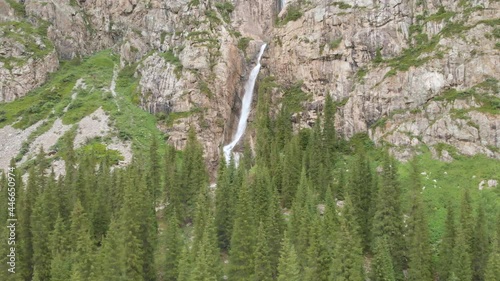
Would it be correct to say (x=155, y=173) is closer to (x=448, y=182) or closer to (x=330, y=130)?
(x=330, y=130)

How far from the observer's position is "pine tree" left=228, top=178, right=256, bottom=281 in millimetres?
56625

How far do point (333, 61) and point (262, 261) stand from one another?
7137cm

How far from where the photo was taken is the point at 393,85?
10075 centimetres

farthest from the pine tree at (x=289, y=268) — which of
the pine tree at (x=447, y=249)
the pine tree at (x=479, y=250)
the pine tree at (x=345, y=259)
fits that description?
the pine tree at (x=479, y=250)

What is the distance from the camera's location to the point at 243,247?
191 ft

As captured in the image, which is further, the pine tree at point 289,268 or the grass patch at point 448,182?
the grass patch at point 448,182

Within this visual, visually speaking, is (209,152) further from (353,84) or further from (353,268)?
(353,268)

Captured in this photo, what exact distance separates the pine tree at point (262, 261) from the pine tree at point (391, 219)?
1932 centimetres

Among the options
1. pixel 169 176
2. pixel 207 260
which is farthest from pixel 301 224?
pixel 169 176

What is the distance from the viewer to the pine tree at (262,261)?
5469 centimetres

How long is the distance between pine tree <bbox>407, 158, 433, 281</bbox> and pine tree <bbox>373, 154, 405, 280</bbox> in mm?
1635

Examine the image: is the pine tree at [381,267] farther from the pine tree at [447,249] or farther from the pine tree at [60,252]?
the pine tree at [60,252]

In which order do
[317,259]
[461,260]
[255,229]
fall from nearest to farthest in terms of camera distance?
[317,259] < [461,260] < [255,229]

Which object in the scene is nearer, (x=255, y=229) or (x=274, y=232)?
(x=274, y=232)
